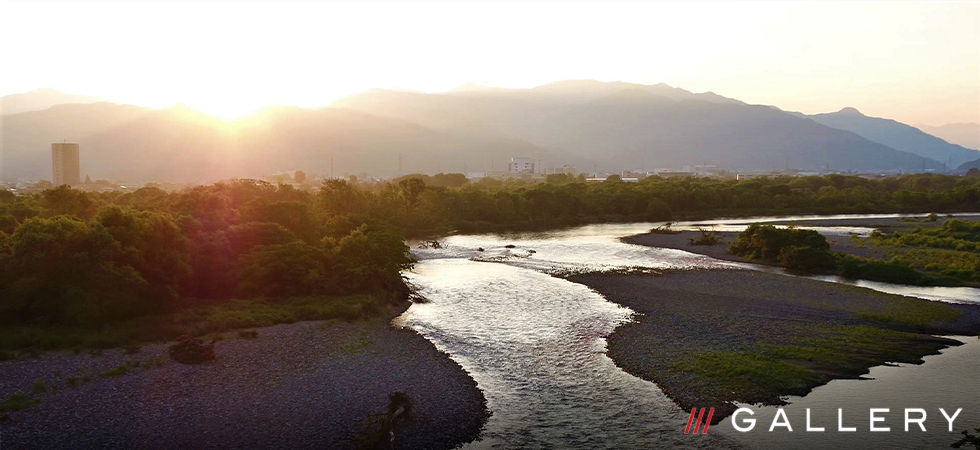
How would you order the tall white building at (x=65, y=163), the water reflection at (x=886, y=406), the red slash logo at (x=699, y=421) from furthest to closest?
1. the tall white building at (x=65, y=163)
2. the red slash logo at (x=699, y=421)
3. the water reflection at (x=886, y=406)

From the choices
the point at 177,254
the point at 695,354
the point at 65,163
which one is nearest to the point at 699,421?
the point at 695,354

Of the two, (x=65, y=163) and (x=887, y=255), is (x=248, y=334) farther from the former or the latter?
(x=65, y=163)

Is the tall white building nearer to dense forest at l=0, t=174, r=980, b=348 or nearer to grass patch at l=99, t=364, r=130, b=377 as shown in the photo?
dense forest at l=0, t=174, r=980, b=348

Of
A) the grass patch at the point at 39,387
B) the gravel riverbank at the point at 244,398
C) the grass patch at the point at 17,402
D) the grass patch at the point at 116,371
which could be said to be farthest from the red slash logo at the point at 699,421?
the grass patch at the point at 39,387

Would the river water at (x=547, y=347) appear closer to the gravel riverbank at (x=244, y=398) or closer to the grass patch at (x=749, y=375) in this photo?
the grass patch at (x=749, y=375)

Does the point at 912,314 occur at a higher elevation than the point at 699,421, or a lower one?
higher

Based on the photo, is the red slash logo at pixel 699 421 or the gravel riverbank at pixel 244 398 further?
the red slash logo at pixel 699 421

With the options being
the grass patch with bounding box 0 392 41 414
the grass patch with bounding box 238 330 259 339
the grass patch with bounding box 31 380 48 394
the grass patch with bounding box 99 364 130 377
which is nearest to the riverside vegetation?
the grass patch with bounding box 238 330 259 339
